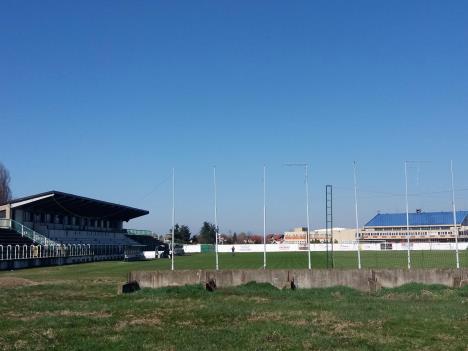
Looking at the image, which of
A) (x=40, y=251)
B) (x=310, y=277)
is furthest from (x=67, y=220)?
(x=310, y=277)

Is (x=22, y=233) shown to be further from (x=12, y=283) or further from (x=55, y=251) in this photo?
(x=12, y=283)

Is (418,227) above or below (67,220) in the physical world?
below

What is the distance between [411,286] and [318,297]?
5235mm

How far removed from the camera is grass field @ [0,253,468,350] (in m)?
12.6

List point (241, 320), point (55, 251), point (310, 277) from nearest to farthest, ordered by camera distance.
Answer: point (241, 320) → point (310, 277) → point (55, 251)

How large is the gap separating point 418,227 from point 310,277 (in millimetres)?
101198

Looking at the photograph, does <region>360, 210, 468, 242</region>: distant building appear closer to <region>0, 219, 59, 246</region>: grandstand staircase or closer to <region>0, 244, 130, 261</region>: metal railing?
<region>0, 244, 130, 261</region>: metal railing

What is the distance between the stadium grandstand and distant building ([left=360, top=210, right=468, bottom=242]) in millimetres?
50024

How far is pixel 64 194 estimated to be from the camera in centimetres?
8012

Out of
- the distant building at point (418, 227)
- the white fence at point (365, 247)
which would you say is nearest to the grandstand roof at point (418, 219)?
the distant building at point (418, 227)

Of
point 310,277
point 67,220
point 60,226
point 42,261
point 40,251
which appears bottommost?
point 42,261

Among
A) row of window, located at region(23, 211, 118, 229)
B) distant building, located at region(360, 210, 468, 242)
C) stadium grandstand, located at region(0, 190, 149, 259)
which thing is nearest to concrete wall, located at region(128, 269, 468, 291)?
stadium grandstand, located at region(0, 190, 149, 259)

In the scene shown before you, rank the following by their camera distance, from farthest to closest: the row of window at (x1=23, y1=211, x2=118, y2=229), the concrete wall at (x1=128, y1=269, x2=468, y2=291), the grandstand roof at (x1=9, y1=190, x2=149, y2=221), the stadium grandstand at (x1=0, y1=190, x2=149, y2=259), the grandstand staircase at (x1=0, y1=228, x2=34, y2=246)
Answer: the row of window at (x1=23, y1=211, x2=118, y2=229)
the grandstand roof at (x1=9, y1=190, x2=149, y2=221)
the stadium grandstand at (x1=0, y1=190, x2=149, y2=259)
the grandstand staircase at (x1=0, y1=228, x2=34, y2=246)
the concrete wall at (x1=128, y1=269, x2=468, y2=291)

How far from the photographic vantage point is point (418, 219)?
119812 millimetres
